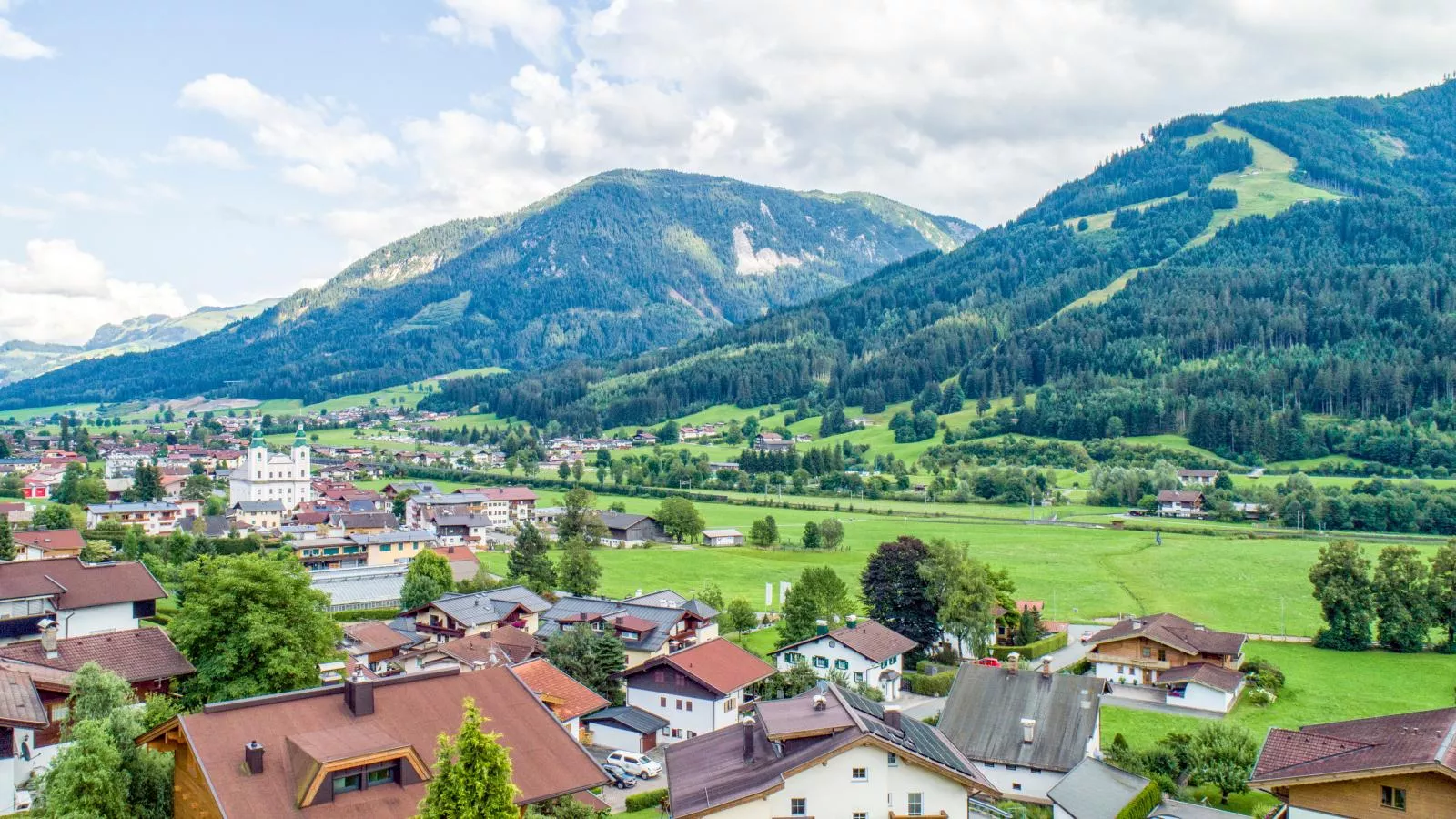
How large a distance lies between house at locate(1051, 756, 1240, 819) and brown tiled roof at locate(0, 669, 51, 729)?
27.8 metres

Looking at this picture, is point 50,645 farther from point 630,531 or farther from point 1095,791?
Result: point 630,531

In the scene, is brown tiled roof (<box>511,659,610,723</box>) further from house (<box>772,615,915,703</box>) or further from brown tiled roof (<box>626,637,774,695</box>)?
house (<box>772,615,915,703</box>)

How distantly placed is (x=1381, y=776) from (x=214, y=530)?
96.9 metres

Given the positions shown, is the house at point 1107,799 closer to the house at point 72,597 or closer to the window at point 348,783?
the window at point 348,783

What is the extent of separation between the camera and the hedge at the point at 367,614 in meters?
62.5

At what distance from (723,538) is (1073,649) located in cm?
4456

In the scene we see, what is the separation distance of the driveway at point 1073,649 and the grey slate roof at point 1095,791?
59.4 ft

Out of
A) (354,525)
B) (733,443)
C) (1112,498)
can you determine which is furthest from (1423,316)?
(354,525)

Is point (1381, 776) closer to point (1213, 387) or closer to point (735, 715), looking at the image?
point (735, 715)

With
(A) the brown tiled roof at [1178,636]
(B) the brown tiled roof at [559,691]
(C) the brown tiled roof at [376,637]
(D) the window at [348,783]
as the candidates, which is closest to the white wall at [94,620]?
(C) the brown tiled roof at [376,637]

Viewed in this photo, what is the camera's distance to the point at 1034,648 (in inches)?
2143

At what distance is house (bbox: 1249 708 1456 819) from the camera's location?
18719 millimetres

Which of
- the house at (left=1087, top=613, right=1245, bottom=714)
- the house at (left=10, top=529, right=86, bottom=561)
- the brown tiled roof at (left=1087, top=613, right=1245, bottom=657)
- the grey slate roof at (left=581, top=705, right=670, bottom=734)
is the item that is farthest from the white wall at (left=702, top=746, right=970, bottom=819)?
the house at (left=10, top=529, right=86, bottom=561)

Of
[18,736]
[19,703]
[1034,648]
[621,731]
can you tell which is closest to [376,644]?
[621,731]
